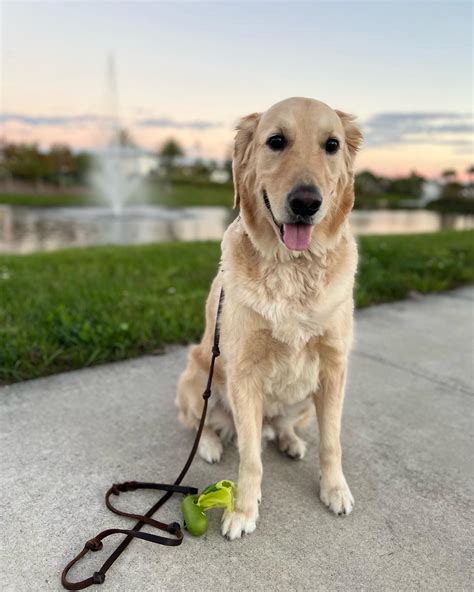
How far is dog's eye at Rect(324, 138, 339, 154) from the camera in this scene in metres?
2.16

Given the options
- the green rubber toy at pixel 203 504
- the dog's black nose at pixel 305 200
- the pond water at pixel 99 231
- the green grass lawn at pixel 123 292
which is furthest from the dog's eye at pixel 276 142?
the pond water at pixel 99 231

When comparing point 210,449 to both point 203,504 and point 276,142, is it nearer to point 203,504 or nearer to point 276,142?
point 203,504

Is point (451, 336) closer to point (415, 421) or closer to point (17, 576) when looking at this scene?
point (415, 421)

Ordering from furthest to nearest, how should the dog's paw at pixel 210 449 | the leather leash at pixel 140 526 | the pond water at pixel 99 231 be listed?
1. the pond water at pixel 99 231
2. the dog's paw at pixel 210 449
3. the leather leash at pixel 140 526

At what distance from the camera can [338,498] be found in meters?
2.16

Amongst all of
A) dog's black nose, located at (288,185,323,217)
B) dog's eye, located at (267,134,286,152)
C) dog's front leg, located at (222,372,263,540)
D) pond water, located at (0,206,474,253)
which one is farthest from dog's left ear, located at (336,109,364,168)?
pond water, located at (0,206,474,253)

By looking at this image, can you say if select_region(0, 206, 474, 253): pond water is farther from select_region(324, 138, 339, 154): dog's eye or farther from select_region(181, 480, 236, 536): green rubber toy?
select_region(181, 480, 236, 536): green rubber toy

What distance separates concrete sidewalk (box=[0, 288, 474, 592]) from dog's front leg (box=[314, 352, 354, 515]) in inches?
3.1

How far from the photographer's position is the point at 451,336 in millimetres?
4488

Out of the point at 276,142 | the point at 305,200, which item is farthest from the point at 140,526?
the point at 276,142

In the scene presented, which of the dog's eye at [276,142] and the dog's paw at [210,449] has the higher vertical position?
the dog's eye at [276,142]

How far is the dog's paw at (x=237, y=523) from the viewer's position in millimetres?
2006

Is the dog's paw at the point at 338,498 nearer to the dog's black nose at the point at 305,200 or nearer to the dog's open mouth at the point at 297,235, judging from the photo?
the dog's open mouth at the point at 297,235

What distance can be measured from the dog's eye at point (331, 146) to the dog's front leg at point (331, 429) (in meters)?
0.91
